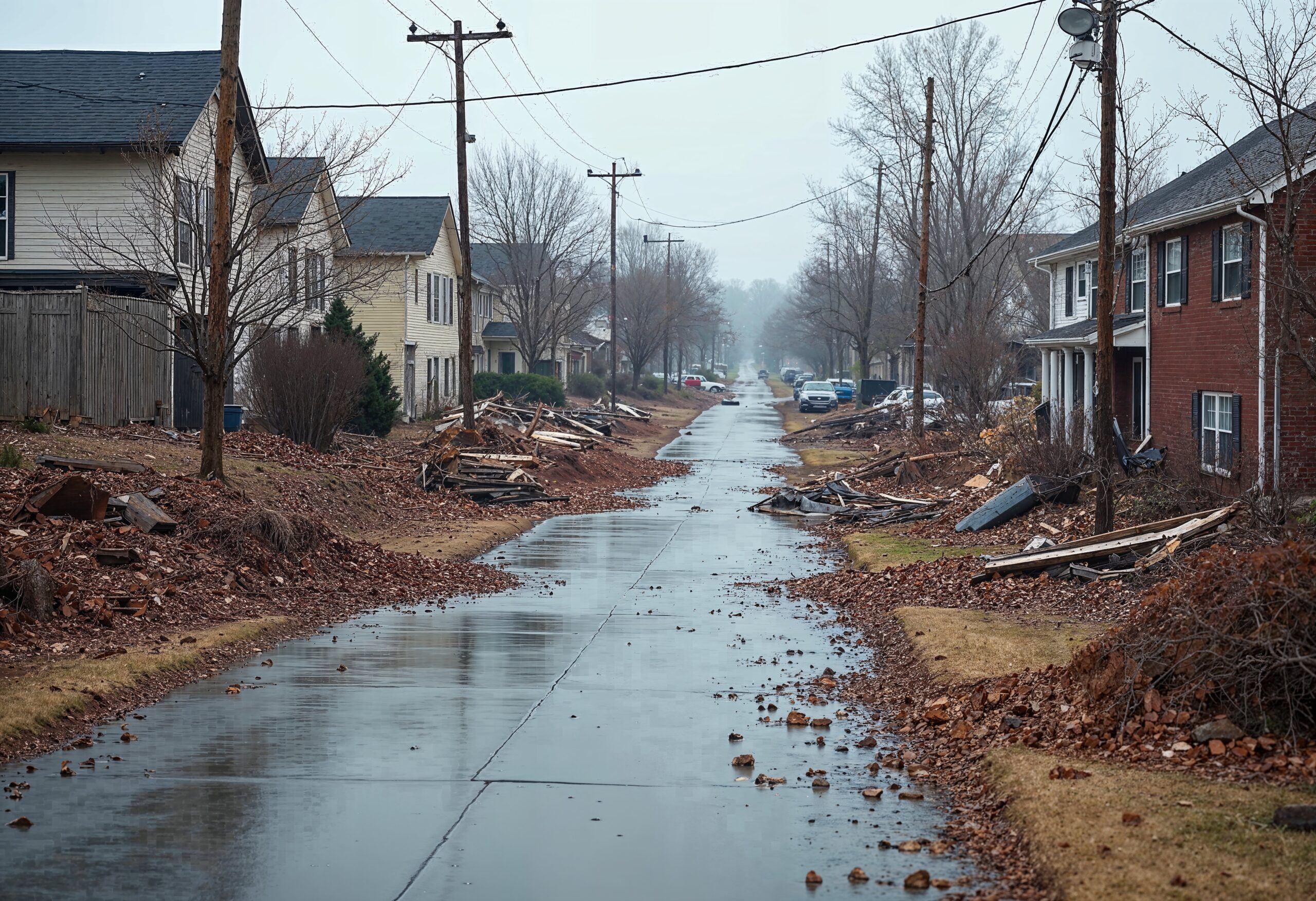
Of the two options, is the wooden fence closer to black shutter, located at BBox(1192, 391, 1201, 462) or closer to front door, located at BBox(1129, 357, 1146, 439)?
black shutter, located at BBox(1192, 391, 1201, 462)

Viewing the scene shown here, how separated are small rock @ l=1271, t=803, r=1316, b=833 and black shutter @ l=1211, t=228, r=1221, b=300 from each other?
17830 millimetres

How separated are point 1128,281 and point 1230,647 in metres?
24.6

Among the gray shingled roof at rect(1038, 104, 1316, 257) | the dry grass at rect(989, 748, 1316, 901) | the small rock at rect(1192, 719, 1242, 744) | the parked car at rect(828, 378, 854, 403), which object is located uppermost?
the gray shingled roof at rect(1038, 104, 1316, 257)

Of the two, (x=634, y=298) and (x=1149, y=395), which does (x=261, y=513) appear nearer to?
(x=1149, y=395)

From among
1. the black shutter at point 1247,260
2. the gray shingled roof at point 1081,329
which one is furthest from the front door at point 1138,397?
the black shutter at point 1247,260

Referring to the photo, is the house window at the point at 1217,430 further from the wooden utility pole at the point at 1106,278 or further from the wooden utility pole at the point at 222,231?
the wooden utility pole at the point at 222,231

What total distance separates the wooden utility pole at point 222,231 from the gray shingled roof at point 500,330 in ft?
159

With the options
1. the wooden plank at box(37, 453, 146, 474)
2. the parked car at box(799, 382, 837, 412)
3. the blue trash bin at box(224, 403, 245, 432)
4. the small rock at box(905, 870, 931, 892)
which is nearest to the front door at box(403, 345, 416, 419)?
the blue trash bin at box(224, 403, 245, 432)

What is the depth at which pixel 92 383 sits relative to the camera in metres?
24.0

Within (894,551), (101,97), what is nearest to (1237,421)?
(894,551)

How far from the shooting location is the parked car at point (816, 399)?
7288 cm

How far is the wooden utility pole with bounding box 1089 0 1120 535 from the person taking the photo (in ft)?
51.4

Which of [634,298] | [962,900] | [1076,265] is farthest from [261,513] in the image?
[634,298]

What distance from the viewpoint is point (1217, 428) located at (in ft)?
74.6
